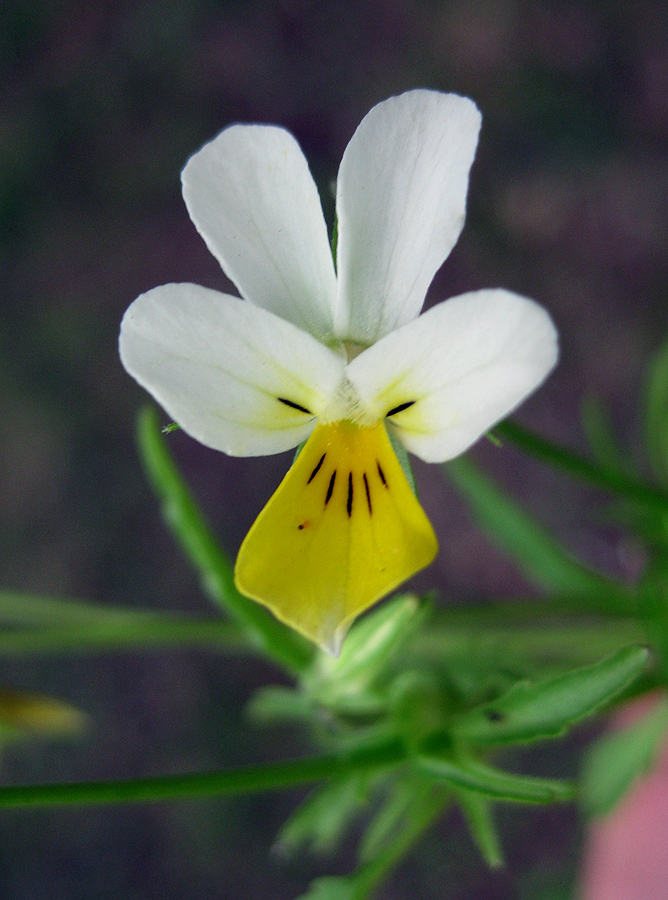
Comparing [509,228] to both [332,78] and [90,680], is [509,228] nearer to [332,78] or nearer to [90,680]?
[332,78]

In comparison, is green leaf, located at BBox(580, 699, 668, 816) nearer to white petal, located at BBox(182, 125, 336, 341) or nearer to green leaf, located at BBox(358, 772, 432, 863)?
green leaf, located at BBox(358, 772, 432, 863)

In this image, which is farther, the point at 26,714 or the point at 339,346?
the point at 26,714

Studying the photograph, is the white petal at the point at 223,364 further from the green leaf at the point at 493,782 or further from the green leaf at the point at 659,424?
the green leaf at the point at 659,424

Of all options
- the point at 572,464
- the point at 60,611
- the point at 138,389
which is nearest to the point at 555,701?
the point at 572,464

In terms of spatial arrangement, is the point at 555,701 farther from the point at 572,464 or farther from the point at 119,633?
the point at 119,633

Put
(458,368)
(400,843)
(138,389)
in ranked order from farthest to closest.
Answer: (138,389) < (400,843) < (458,368)

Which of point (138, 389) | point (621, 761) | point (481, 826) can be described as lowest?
point (621, 761)

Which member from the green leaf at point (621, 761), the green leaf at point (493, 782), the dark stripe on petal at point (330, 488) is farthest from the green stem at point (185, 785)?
the green leaf at point (621, 761)

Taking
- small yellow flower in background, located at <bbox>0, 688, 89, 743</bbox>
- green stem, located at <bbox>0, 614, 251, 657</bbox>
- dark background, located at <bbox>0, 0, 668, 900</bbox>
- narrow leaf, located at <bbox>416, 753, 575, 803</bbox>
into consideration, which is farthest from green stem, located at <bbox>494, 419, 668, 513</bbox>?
dark background, located at <bbox>0, 0, 668, 900</bbox>
